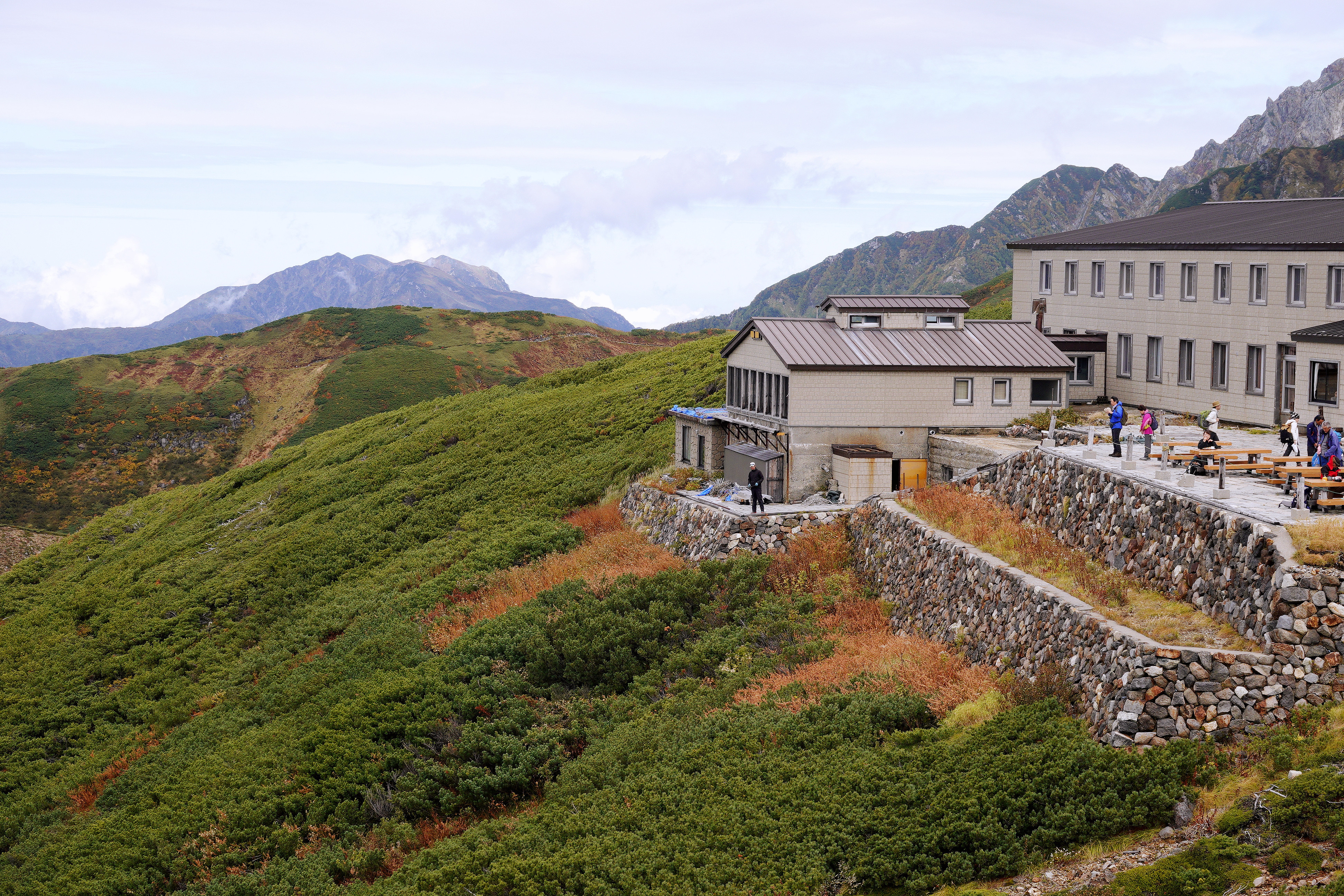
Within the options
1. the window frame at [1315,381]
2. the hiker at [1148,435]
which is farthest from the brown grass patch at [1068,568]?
the window frame at [1315,381]

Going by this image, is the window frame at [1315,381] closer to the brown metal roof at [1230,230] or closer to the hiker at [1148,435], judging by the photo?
the brown metal roof at [1230,230]

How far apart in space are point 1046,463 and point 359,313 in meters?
128

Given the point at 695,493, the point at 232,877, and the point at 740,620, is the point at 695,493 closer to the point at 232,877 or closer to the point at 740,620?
the point at 740,620

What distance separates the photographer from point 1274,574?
16.8m

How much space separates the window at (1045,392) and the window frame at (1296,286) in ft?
25.7

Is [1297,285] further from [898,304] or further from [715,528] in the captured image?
[715,528]

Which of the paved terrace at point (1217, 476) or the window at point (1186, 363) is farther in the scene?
the window at point (1186, 363)

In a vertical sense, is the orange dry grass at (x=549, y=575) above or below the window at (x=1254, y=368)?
below

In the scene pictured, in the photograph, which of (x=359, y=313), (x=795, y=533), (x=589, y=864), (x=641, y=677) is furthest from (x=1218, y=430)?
(x=359, y=313)

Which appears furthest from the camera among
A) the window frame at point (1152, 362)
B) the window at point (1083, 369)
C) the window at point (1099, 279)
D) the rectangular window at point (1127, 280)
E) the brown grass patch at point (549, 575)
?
the window at point (1099, 279)

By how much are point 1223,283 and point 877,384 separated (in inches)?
561

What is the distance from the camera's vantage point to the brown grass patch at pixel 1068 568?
58.0 ft

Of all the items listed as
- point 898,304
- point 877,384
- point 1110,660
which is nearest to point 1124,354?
point 898,304

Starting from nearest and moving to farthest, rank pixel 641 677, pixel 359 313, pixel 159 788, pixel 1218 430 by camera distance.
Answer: pixel 641 677
pixel 159 788
pixel 1218 430
pixel 359 313
